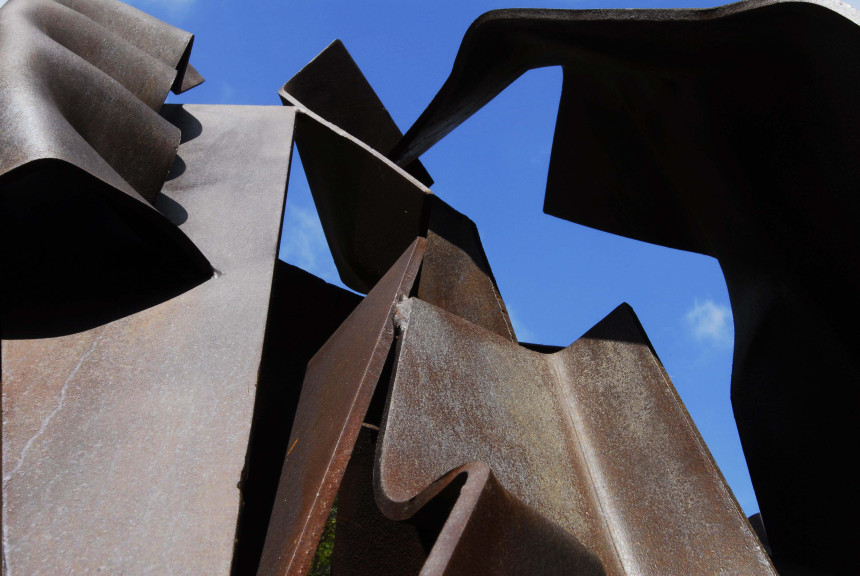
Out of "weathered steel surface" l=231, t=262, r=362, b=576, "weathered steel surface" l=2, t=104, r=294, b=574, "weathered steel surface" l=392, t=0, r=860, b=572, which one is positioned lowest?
"weathered steel surface" l=231, t=262, r=362, b=576

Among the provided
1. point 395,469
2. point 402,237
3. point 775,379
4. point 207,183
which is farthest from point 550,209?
point 395,469

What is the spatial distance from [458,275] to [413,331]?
89 centimetres

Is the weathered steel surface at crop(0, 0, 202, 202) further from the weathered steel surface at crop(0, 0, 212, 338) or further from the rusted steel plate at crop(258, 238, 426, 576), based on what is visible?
the rusted steel plate at crop(258, 238, 426, 576)

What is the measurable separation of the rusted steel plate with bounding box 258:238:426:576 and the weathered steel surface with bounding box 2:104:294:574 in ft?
0.52

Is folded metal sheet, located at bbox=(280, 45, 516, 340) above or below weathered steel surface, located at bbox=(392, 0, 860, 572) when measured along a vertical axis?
below

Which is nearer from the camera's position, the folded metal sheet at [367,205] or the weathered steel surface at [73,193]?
the weathered steel surface at [73,193]

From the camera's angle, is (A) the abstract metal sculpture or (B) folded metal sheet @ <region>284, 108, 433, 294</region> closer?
(A) the abstract metal sculpture

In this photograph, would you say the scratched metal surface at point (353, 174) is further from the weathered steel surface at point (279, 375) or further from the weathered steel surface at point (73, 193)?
the weathered steel surface at point (73, 193)

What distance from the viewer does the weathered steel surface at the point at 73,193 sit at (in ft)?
4.98

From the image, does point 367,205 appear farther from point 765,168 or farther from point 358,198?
point 765,168

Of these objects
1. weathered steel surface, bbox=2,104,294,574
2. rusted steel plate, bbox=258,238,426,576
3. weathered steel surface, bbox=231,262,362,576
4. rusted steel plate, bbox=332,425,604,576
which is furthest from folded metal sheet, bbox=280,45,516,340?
rusted steel plate, bbox=332,425,604,576

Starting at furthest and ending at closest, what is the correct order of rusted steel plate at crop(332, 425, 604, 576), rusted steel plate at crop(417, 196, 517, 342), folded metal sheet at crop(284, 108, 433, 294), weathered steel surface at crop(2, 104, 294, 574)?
1. folded metal sheet at crop(284, 108, 433, 294)
2. rusted steel plate at crop(417, 196, 517, 342)
3. weathered steel surface at crop(2, 104, 294, 574)
4. rusted steel plate at crop(332, 425, 604, 576)

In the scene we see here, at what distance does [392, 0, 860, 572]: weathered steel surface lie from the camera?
1876mm

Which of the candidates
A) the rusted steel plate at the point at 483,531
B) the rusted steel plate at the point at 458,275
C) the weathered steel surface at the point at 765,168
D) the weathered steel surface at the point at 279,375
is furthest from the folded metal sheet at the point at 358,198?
the rusted steel plate at the point at 483,531
